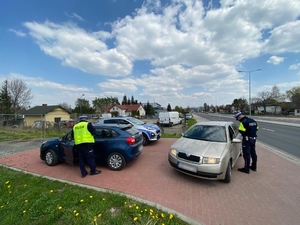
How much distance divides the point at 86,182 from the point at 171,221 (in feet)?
8.70

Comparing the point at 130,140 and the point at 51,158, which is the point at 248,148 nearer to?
the point at 130,140

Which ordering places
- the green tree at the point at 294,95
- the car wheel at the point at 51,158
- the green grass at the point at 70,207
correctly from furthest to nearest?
the green tree at the point at 294,95, the car wheel at the point at 51,158, the green grass at the point at 70,207

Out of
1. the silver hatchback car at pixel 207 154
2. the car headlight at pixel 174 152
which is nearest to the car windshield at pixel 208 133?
the silver hatchback car at pixel 207 154

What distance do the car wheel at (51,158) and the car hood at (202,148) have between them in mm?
4340

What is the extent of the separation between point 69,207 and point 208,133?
4122 mm

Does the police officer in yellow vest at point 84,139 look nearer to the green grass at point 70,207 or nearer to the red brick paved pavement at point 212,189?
the red brick paved pavement at point 212,189

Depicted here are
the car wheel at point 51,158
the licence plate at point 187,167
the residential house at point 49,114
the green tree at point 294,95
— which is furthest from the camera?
the green tree at point 294,95

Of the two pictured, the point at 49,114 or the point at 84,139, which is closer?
the point at 84,139

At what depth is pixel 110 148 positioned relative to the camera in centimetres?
505

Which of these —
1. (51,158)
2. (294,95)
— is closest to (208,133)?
(51,158)

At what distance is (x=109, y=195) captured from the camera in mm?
3408

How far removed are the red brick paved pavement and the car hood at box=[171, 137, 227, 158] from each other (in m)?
0.82

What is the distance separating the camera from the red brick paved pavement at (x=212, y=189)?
9.31ft

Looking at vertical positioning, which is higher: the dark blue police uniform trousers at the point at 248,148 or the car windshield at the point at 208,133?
the car windshield at the point at 208,133
